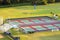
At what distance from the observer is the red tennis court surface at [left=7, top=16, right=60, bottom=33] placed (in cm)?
428

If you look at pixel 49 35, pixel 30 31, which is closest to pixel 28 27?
pixel 30 31

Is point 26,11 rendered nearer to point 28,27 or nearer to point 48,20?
point 48,20

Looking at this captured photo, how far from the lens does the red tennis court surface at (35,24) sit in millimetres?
4280

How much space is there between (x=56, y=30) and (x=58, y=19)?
0.91 meters

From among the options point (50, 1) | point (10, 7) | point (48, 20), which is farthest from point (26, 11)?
point (50, 1)

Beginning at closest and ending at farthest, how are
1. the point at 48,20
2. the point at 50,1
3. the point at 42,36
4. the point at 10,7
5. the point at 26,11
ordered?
1. the point at 42,36
2. the point at 48,20
3. the point at 26,11
4. the point at 10,7
5. the point at 50,1

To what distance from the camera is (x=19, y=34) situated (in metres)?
4.02

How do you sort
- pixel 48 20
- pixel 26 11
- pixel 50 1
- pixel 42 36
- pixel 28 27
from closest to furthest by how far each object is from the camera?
pixel 42 36, pixel 28 27, pixel 48 20, pixel 26 11, pixel 50 1

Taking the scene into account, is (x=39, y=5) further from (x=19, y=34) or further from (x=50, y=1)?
(x=19, y=34)

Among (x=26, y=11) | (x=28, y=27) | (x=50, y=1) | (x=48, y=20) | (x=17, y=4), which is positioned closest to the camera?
(x=28, y=27)

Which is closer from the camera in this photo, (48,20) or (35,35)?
(35,35)

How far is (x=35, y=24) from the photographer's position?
4.59m

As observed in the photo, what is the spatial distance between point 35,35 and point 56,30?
515mm

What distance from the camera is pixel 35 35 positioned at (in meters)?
4.01
